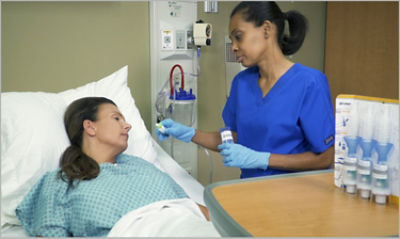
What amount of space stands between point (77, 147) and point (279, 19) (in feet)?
3.09

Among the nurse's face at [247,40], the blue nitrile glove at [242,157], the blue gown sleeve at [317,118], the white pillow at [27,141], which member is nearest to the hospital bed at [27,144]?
the white pillow at [27,141]

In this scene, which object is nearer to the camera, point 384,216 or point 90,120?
point 384,216

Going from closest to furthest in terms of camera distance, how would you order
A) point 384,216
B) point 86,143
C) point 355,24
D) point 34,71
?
point 384,216 < point 86,143 < point 34,71 < point 355,24

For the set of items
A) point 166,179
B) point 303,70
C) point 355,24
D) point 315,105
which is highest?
point 355,24

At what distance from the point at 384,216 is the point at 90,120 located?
3.72 feet

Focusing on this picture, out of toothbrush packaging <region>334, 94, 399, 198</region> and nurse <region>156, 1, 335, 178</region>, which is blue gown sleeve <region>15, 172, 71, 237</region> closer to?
nurse <region>156, 1, 335, 178</region>

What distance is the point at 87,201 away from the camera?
1270mm

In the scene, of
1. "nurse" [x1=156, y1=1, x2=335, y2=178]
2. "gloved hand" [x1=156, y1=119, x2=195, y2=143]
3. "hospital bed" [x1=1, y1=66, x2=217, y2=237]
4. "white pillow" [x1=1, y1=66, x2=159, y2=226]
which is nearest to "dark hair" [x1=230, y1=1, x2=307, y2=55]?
"nurse" [x1=156, y1=1, x2=335, y2=178]

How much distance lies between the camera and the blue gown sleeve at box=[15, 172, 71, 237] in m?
1.26

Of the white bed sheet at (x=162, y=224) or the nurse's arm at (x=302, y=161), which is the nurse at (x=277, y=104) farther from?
the white bed sheet at (x=162, y=224)

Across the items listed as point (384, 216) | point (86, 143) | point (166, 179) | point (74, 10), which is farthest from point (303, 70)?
point (74, 10)

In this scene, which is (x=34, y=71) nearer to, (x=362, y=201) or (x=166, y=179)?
(x=166, y=179)

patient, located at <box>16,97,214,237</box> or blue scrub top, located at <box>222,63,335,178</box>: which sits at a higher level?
blue scrub top, located at <box>222,63,335,178</box>

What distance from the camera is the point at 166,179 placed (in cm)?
149
